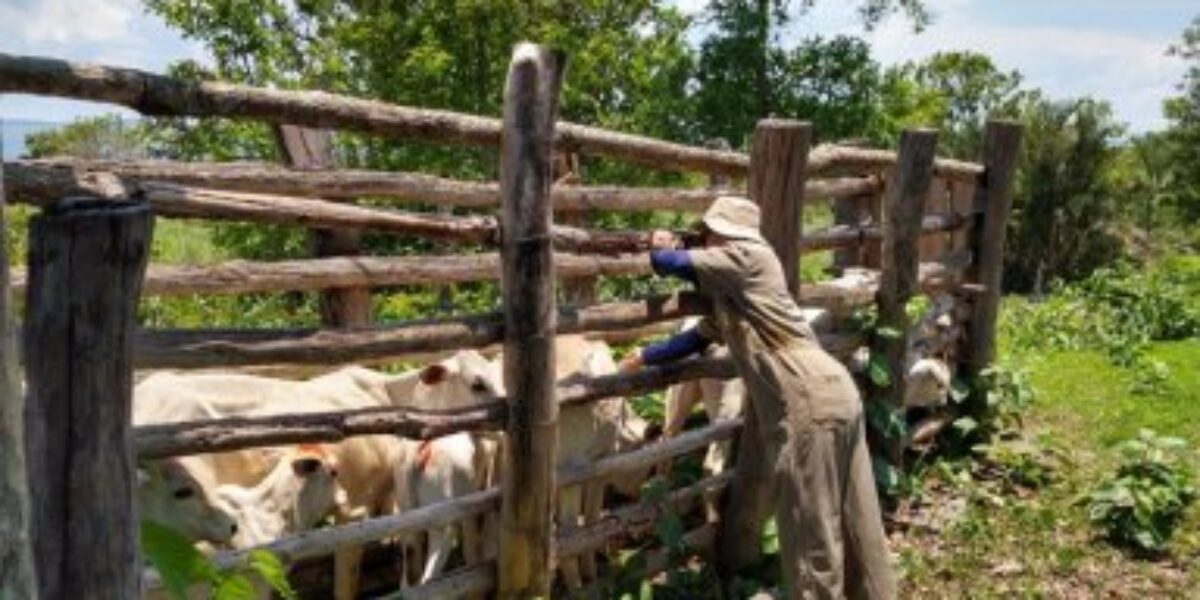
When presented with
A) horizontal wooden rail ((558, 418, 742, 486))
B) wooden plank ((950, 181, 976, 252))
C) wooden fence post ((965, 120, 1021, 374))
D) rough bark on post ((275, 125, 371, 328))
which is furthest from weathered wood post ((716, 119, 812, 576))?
wooden fence post ((965, 120, 1021, 374))

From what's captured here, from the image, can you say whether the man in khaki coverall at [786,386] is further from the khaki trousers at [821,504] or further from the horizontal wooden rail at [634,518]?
the horizontal wooden rail at [634,518]

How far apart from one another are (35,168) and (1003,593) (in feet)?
15.2

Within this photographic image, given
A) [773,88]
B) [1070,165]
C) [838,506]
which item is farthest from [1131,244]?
[838,506]

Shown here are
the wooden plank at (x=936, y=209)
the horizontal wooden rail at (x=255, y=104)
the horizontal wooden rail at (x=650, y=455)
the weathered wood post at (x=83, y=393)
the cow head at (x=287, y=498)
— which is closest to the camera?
the weathered wood post at (x=83, y=393)

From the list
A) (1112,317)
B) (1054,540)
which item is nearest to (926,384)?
(1054,540)

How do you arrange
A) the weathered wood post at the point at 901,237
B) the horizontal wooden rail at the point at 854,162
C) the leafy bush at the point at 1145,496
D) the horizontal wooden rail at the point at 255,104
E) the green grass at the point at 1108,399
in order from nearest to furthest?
the horizontal wooden rail at the point at 255,104 < the horizontal wooden rail at the point at 854,162 < the leafy bush at the point at 1145,496 < the weathered wood post at the point at 901,237 < the green grass at the point at 1108,399

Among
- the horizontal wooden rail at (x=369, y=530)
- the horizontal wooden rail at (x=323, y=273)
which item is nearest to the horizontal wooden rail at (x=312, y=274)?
the horizontal wooden rail at (x=323, y=273)

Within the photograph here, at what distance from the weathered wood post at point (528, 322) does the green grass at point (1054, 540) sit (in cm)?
230

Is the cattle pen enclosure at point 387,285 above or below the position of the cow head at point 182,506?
above

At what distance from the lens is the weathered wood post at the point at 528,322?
4148mm

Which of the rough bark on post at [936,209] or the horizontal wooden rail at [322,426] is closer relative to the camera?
the horizontal wooden rail at [322,426]

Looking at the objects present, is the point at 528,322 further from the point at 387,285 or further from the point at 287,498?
the point at 287,498

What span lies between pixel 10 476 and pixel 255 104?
2.61 meters

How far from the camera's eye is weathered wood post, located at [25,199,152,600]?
65.9 inches
